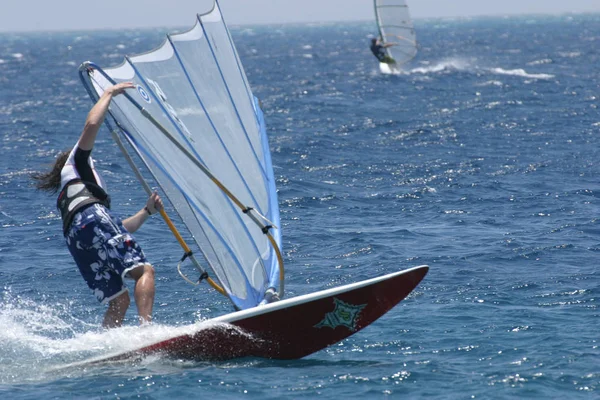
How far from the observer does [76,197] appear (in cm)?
625

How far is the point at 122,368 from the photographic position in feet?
20.9

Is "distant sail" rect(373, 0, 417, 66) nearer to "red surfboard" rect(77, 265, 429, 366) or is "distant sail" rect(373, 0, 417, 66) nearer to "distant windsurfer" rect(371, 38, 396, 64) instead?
"distant windsurfer" rect(371, 38, 396, 64)

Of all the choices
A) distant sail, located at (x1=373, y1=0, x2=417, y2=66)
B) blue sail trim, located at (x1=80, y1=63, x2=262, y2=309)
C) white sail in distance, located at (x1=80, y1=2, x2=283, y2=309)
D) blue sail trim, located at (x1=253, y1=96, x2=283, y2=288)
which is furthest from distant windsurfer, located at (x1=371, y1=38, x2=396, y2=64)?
blue sail trim, located at (x1=80, y1=63, x2=262, y2=309)

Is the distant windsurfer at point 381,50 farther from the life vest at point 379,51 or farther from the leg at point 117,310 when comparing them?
the leg at point 117,310

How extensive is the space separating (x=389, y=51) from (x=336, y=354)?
34.2m

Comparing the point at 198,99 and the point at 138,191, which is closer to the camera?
the point at 198,99

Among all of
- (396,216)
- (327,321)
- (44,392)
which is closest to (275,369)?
(327,321)

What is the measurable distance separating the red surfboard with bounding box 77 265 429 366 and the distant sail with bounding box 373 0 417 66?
32.1 m

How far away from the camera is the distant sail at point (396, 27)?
1492 inches

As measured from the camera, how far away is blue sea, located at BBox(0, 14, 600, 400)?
6215 millimetres

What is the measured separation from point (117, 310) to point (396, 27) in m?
33.9

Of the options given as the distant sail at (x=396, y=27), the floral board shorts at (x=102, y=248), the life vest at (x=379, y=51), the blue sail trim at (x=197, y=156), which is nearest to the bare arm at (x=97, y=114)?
the floral board shorts at (x=102, y=248)

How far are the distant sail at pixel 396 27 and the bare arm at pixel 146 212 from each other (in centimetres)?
3207

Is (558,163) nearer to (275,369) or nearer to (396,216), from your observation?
(396,216)
